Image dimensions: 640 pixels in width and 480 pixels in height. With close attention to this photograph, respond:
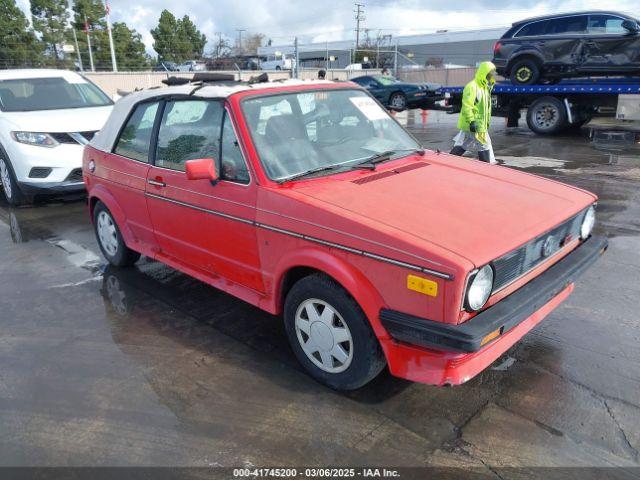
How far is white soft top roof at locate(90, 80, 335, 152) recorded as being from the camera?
3.66 m

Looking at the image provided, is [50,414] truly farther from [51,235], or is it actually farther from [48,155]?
[48,155]

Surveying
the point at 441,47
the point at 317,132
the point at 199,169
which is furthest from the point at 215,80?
the point at 441,47

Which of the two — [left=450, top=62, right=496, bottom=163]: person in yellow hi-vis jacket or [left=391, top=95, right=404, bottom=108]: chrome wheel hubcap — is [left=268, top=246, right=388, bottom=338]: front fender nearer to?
[left=450, top=62, right=496, bottom=163]: person in yellow hi-vis jacket

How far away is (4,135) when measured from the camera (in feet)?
24.0

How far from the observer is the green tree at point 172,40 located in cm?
4744

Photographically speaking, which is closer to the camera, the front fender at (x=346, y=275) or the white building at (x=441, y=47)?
the front fender at (x=346, y=275)

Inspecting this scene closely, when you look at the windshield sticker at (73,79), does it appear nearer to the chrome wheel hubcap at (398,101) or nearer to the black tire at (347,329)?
Answer: the black tire at (347,329)

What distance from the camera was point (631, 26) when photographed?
11.7 metres

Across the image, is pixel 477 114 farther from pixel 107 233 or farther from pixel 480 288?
pixel 480 288

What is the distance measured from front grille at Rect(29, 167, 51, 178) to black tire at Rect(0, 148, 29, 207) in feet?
1.32

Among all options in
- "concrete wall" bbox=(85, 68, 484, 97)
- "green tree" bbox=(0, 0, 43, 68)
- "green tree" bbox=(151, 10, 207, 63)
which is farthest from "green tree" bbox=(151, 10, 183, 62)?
"concrete wall" bbox=(85, 68, 484, 97)

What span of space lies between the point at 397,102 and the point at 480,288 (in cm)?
2035

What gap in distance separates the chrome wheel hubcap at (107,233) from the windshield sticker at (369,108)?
8.57 feet

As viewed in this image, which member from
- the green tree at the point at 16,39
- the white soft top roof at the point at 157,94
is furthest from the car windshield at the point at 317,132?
the green tree at the point at 16,39
